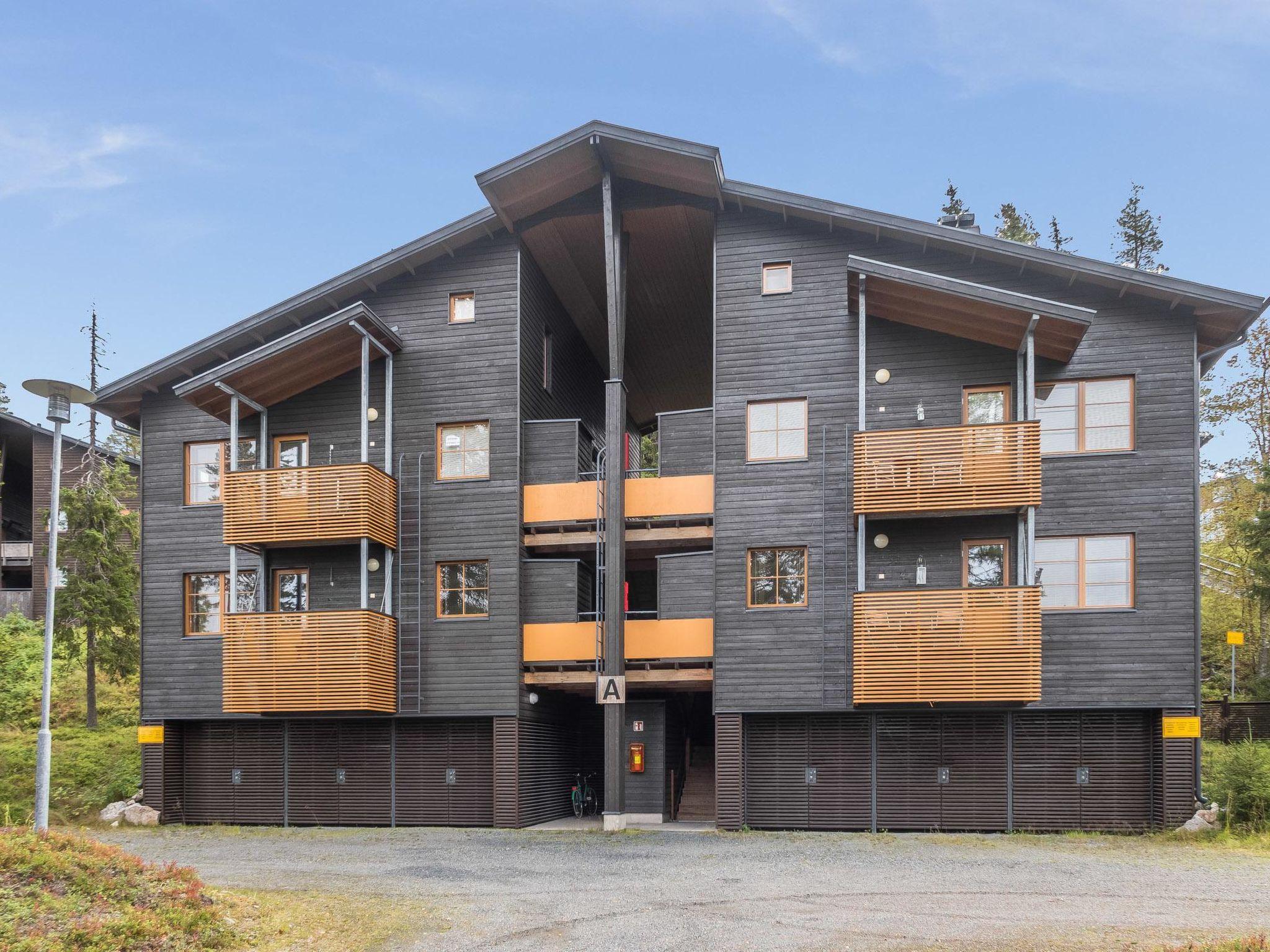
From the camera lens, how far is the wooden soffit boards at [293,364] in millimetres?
20594

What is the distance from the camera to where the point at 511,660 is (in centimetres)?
2069

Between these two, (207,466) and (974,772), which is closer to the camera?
(974,772)

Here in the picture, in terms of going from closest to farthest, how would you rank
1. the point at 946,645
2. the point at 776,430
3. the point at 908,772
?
the point at 946,645 → the point at 908,772 → the point at 776,430

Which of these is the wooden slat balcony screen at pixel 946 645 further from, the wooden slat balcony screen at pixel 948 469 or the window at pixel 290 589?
the window at pixel 290 589

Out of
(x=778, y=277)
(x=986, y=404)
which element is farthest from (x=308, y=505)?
(x=986, y=404)

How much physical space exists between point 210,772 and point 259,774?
1.16m

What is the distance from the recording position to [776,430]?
20.4 m

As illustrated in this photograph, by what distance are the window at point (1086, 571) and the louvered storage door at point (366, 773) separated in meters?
12.6

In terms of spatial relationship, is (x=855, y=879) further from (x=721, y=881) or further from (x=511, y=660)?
(x=511, y=660)

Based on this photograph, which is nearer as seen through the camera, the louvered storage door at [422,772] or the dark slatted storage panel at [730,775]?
the dark slatted storage panel at [730,775]

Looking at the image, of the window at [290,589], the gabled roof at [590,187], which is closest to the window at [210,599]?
the window at [290,589]

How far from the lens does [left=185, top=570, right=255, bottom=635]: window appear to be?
22406 mm

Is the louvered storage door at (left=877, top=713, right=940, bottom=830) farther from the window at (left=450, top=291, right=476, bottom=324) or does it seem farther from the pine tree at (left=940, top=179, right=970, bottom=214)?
the pine tree at (left=940, top=179, right=970, bottom=214)

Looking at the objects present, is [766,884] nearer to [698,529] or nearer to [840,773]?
[840,773]
